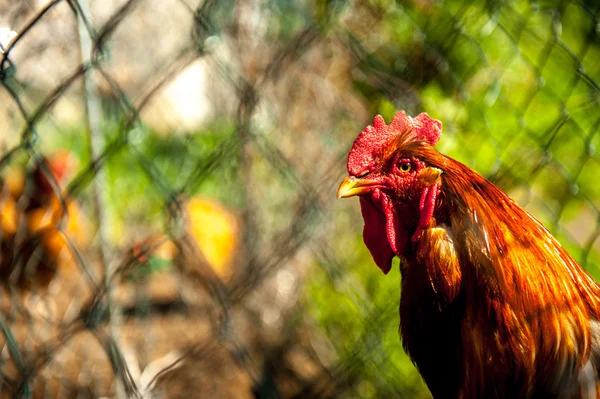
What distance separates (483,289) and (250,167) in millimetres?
1187

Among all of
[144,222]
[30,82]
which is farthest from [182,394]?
[30,82]

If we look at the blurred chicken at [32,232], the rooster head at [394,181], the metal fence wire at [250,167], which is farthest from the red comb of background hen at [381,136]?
the blurred chicken at [32,232]

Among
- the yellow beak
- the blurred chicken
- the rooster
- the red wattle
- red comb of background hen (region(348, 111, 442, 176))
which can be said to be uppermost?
the blurred chicken

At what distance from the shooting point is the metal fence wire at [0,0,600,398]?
135 cm

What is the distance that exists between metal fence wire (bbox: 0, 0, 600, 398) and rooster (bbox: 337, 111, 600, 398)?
0.31 meters

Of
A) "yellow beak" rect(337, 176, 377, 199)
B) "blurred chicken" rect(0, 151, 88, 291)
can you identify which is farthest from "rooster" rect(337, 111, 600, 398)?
"blurred chicken" rect(0, 151, 88, 291)

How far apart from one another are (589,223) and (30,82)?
1.43 m

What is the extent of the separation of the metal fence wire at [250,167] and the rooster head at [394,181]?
0.27 metres

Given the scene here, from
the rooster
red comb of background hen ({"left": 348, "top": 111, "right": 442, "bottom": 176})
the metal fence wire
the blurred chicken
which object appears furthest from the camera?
the blurred chicken

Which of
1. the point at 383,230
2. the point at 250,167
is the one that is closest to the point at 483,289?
the point at 383,230

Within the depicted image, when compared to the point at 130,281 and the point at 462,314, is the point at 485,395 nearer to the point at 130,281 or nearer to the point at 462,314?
the point at 462,314

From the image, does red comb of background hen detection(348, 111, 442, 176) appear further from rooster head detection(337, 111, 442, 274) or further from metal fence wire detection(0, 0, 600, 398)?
metal fence wire detection(0, 0, 600, 398)

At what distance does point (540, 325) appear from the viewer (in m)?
0.94

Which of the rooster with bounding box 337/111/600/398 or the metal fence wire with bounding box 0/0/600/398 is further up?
→ the metal fence wire with bounding box 0/0/600/398
